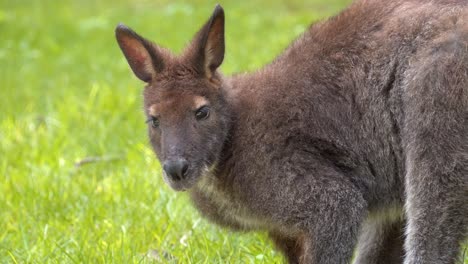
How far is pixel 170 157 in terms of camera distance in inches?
208

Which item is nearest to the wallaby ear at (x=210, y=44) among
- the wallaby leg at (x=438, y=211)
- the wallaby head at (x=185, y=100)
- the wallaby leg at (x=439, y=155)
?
the wallaby head at (x=185, y=100)

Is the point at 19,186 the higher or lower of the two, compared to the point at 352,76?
lower

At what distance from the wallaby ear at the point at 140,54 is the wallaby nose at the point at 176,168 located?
2.10 feet

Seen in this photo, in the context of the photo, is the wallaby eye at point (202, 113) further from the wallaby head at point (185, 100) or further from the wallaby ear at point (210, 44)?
the wallaby ear at point (210, 44)

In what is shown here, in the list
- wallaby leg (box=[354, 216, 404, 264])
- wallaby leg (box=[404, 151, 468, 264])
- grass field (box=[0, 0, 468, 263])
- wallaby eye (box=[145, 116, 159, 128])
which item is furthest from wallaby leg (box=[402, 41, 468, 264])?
wallaby eye (box=[145, 116, 159, 128])

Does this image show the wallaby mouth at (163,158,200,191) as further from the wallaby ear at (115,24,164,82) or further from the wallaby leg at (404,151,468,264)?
the wallaby leg at (404,151,468,264)

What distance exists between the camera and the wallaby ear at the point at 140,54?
5.57 m

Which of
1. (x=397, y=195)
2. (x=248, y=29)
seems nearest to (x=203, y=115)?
(x=397, y=195)

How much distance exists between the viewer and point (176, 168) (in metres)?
5.24

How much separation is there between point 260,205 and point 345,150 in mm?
580

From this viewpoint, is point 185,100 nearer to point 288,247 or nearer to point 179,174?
point 179,174

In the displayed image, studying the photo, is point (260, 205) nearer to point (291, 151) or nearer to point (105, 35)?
point (291, 151)

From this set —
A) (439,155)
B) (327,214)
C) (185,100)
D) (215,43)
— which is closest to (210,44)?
(215,43)

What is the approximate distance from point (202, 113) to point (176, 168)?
41 centimetres
